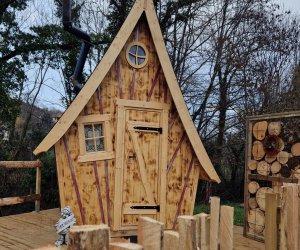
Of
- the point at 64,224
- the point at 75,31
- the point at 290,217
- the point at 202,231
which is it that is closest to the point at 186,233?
the point at 202,231

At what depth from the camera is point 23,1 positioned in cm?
1305

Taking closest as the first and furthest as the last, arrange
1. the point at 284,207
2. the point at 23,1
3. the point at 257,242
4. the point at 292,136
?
the point at 284,207 < the point at 257,242 < the point at 292,136 < the point at 23,1

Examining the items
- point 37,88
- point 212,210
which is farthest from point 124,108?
point 37,88

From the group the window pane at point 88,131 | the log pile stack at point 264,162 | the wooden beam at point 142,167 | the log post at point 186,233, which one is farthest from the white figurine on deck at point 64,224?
the log post at point 186,233

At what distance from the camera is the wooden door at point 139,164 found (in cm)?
569

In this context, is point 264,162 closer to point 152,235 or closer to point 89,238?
point 152,235

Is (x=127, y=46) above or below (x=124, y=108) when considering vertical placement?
above

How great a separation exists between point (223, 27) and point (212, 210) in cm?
1228

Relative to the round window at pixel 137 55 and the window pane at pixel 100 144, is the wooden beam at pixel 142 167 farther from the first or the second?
the round window at pixel 137 55

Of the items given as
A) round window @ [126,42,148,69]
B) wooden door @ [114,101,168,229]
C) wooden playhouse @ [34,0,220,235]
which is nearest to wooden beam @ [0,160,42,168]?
wooden playhouse @ [34,0,220,235]

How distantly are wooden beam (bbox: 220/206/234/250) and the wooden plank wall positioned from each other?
3669 mm

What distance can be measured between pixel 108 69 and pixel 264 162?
336cm

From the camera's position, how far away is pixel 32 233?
6.64m

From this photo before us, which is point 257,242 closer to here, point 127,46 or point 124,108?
point 124,108
